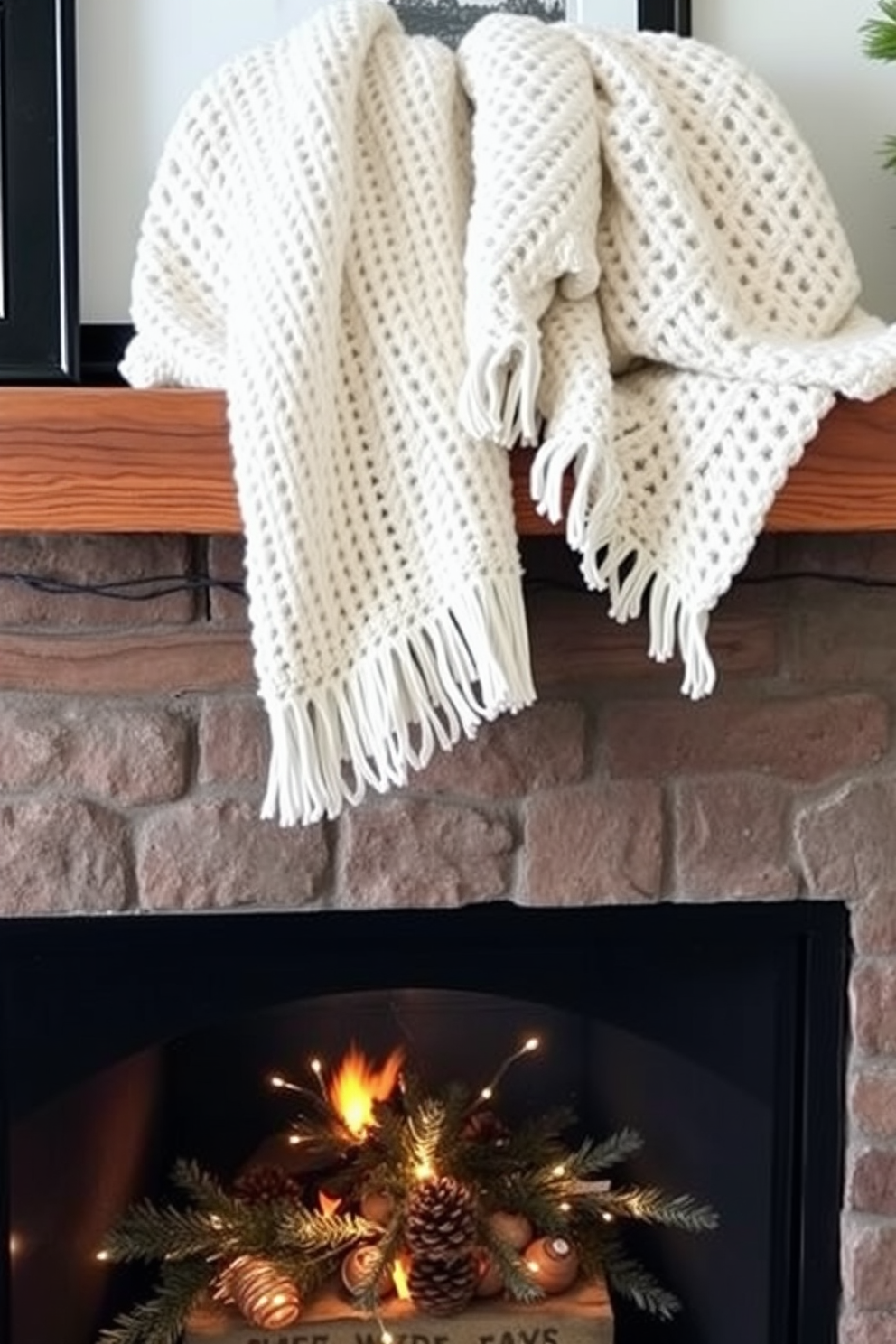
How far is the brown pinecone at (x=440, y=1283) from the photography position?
63.2 inches

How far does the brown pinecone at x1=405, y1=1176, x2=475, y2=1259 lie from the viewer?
5.22 feet

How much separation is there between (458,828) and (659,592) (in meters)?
0.30

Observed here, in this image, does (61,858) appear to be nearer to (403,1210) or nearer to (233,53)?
(403,1210)

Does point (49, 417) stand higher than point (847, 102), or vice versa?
point (847, 102)

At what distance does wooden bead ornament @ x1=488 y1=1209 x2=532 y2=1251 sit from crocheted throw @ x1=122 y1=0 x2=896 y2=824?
0.64 meters

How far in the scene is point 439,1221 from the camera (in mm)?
1594

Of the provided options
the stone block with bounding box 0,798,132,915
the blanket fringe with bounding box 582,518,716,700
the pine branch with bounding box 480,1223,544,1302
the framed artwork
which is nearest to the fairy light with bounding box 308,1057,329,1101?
the pine branch with bounding box 480,1223,544,1302

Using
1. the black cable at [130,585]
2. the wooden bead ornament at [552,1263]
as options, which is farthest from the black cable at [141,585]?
the wooden bead ornament at [552,1263]

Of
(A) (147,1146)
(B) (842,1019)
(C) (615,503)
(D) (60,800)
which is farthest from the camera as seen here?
(A) (147,1146)

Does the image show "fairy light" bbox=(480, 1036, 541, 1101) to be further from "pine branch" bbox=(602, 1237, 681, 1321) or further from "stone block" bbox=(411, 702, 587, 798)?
"stone block" bbox=(411, 702, 587, 798)

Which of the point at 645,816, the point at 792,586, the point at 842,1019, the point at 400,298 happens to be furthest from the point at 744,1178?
the point at 400,298

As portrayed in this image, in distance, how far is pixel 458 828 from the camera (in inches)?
54.4

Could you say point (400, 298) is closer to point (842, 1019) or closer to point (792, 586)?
point (792, 586)

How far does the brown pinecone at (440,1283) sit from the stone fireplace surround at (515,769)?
0.44 meters
